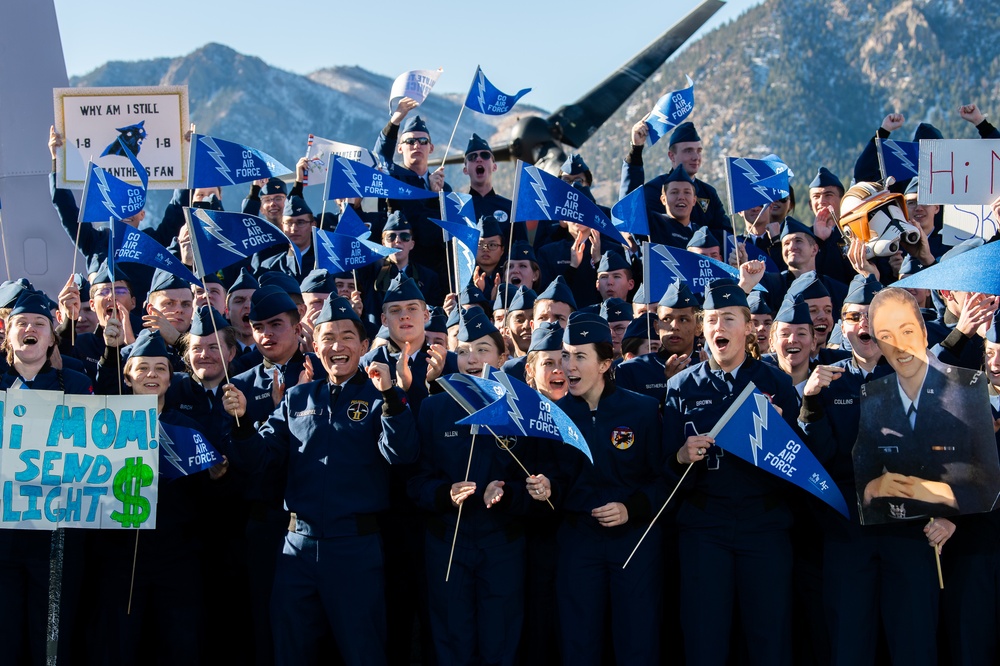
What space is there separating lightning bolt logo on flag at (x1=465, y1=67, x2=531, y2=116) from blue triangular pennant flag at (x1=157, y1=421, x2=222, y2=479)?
537cm

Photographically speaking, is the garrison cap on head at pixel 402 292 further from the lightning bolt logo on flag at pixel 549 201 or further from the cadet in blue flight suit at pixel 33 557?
the cadet in blue flight suit at pixel 33 557

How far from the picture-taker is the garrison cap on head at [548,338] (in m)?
6.63

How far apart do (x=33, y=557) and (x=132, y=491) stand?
0.76 meters

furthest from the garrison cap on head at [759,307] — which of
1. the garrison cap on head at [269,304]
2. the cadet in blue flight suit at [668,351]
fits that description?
the garrison cap on head at [269,304]

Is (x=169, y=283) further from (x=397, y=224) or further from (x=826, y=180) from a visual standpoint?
(x=826, y=180)

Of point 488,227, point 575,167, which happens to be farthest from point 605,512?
point 575,167

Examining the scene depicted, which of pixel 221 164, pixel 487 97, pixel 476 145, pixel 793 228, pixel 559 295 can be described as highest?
pixel 487 97

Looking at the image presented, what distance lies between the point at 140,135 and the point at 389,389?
573 cm

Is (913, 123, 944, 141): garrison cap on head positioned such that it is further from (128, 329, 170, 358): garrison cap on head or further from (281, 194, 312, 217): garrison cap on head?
(128, 329, 170, 358): garrison cap on head

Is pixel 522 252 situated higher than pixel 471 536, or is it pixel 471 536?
pixel 522 252

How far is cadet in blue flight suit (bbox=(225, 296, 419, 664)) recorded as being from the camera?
6473mm

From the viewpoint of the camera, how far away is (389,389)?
6383 millimetres

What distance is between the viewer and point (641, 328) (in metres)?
8.23

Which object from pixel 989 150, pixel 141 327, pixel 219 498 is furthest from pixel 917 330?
pixel 141 327
